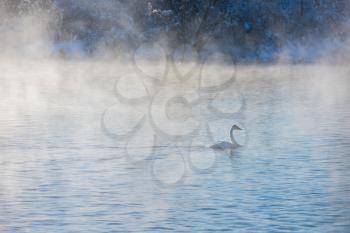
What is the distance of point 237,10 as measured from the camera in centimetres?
8706

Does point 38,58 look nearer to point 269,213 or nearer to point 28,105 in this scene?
point 28,105

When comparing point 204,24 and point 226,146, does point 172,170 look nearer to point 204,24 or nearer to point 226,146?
point 226,146

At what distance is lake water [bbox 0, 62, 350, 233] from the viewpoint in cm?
2386

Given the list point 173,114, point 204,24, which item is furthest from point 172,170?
point 204,24

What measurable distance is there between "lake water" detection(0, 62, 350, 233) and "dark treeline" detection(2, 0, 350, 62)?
31591mm

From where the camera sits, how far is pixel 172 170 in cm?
3109

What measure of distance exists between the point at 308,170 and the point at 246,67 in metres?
49.3

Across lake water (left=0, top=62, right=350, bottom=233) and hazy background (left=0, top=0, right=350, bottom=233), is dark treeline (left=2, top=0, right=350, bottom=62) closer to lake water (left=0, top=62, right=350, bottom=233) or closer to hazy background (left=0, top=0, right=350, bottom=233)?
hazy background (left=0, top=0, right=350, bottom=233)

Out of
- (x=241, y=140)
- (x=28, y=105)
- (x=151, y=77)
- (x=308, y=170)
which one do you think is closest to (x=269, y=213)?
(x=308, y=170)

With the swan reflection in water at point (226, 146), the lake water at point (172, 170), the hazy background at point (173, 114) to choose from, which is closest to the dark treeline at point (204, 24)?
the hazy background at point (173, 114)

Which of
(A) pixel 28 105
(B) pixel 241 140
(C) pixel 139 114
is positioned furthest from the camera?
(A) pixel 28 105

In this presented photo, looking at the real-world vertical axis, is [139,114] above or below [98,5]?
below

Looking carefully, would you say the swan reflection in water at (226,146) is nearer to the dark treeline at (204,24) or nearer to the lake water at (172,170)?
the lake water at (172,170)

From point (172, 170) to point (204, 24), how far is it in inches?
2184
